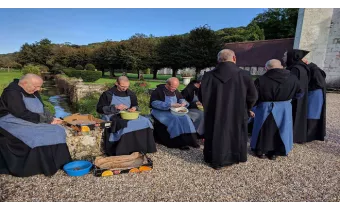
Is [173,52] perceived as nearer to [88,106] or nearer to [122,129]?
[88,106]

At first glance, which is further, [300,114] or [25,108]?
[300,114]

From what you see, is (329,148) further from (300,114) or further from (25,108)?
(25,108)

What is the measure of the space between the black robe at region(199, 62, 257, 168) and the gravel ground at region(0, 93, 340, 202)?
0.29 meters

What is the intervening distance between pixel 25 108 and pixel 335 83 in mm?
21671

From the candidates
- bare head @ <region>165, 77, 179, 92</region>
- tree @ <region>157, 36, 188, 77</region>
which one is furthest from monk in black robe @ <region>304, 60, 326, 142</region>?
tree @ <region>157, 36, 188, 77</region>

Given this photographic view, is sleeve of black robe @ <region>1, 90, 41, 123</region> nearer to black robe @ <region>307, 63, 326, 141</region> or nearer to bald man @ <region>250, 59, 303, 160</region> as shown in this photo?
bald man @ <region>250, 59, 303, 160</region>

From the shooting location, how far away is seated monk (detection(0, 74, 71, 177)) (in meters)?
3.35

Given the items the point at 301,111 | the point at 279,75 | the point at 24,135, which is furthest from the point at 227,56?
the point at 24,135

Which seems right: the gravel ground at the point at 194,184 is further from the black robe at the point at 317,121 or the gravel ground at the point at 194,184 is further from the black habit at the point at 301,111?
the black robe at the point at 317,121

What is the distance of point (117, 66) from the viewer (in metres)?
34.5

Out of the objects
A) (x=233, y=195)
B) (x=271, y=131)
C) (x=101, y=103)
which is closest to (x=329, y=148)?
(x=271, y=131)

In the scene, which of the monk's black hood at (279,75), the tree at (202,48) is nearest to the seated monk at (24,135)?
the monk's black hood at (279,75)

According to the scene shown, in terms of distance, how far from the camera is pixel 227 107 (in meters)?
3.76

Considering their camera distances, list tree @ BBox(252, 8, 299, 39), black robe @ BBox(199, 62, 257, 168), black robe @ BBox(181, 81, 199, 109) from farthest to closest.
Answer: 1. tree @ BBox(252, 8, 299, 39)
2. black robe @ BBox(181, 81, 199, 109)
3. black robe @ BBox(199, 62, 257, 168)
